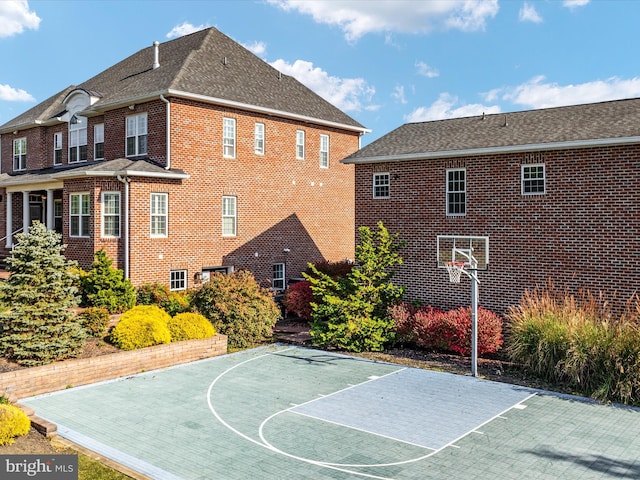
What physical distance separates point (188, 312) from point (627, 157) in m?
14.7

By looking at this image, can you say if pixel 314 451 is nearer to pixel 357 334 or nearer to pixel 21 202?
pixel 357 334

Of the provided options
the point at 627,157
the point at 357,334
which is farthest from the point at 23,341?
the point at 627,157

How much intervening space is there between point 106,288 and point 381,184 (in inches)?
416

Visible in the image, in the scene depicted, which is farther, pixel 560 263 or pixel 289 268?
pixel 289 268

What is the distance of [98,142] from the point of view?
88.5ft

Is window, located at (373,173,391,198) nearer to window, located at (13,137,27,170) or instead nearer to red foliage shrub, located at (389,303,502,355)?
red foliage shrub, located at (389,303,502,355)

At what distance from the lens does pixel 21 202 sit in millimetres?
29859

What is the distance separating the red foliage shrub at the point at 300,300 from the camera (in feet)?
74.2

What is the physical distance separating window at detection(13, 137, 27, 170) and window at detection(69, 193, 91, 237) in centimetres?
1223

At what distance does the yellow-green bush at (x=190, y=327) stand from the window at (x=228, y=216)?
7655 mm

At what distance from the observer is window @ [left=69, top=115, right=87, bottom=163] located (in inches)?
1110

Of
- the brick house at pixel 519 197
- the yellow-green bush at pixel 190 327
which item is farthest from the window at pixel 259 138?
the yellow-green bush at pixel 190 327

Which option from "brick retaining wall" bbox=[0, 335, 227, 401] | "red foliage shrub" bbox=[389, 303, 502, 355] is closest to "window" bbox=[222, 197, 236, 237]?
"brick retaining wall" bbox=[0, 335, 227, 401]

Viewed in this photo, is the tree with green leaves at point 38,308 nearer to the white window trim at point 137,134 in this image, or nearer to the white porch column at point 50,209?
the white window trim at point 137,134
